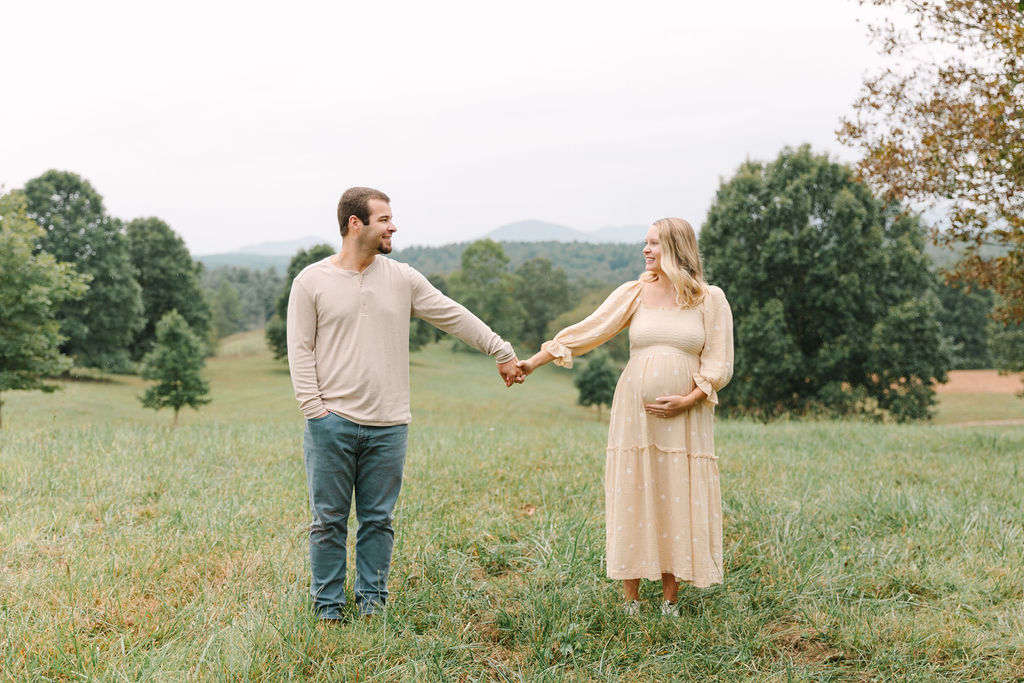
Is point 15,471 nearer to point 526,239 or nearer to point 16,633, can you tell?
point 16,633

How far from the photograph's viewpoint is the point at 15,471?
711 cm

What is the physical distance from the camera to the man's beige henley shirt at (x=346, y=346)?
4422 millimetres

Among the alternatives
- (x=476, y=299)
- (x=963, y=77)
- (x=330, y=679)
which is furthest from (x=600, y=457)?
(x=476, y=299)

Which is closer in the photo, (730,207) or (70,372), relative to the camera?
(730,207)

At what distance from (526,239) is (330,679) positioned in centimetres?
12369

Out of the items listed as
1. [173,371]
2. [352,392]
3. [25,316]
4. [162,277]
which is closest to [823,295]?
[25,316]

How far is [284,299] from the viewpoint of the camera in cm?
5159

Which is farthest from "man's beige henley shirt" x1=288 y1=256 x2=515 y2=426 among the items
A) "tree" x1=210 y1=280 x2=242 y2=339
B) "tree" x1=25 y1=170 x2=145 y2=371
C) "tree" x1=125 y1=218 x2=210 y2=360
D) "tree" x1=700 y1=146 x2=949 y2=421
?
"tree" x1=210 y1=280 x2=242 y2=339

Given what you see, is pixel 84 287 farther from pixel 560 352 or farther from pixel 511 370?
pixel 560 352

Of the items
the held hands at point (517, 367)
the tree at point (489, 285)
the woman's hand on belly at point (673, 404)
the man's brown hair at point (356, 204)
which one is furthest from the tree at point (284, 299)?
the woman's hand on belly at point (673, 404)

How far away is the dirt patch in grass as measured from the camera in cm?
5175

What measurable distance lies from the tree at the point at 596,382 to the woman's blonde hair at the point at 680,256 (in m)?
41.9

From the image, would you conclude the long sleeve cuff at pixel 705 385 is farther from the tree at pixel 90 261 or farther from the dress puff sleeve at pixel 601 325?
the tree at pixel 90 261

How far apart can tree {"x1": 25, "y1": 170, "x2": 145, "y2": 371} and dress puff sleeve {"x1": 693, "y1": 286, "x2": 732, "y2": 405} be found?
4245 cm
